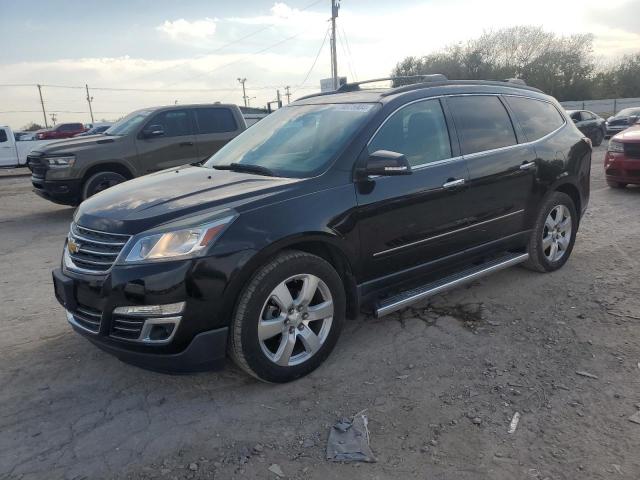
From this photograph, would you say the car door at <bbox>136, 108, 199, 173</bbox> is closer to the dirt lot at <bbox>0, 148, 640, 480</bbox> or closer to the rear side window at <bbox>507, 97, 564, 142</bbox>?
the dirt lot at <bbox>0, 148, 640, 480</bbox>

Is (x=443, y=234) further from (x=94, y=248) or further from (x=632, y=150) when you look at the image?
(x=632, y=150)

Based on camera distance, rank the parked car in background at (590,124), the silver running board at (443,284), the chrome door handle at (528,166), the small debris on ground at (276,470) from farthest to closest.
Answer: the parked car in background at (590,124) < the chrome door handle at (528,166) < the silver running board at (443,284) < the small debris on ground at (276,470)

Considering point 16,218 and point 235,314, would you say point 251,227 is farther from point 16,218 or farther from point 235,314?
point 16,218

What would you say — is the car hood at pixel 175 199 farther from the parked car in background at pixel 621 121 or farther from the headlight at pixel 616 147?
the parked car in background at pixel 621 121

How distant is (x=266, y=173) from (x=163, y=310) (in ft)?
4.23

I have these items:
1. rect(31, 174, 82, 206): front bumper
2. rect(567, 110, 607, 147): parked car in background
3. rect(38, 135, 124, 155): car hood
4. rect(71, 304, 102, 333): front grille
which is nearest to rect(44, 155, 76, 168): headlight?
rect(38, 135, 124, 155): car hood

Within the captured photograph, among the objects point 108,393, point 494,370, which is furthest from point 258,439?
point 494,370

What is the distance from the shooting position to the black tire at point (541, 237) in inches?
191

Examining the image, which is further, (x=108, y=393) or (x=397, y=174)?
(x=397, y=174)

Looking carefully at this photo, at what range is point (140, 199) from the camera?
3.29 metres

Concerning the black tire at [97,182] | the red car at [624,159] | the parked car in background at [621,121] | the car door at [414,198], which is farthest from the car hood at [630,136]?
the parked car in background at [621,121]

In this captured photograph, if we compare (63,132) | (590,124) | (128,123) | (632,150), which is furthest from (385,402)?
(63,132)

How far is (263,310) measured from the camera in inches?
120

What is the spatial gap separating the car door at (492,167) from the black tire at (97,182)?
6.42 m
